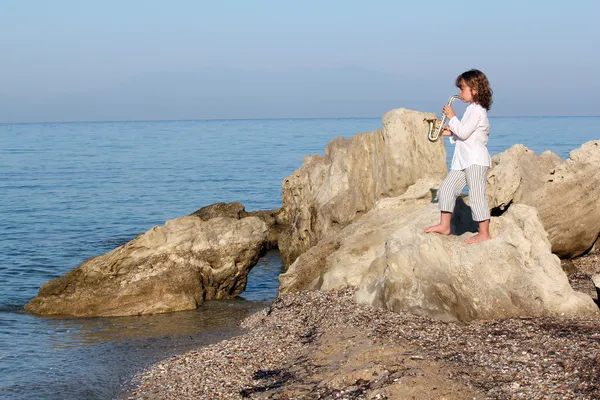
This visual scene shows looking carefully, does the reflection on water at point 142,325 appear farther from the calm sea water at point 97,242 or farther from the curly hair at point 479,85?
the curly hair at point 479,85

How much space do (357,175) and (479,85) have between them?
1009 centimetres

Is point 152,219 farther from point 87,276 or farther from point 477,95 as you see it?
point 477,95

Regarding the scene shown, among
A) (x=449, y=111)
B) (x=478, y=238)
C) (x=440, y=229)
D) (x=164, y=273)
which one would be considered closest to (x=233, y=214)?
(x=164, y=273)

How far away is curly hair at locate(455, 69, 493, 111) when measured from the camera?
11414mm

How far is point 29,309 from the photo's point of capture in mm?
17422

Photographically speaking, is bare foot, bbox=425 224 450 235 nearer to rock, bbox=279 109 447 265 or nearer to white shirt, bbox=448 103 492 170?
white shirt, bbox=448 103 492 170

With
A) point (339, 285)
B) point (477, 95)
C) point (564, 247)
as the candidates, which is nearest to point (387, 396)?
point (477, 95)

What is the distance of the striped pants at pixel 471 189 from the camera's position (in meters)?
11.9

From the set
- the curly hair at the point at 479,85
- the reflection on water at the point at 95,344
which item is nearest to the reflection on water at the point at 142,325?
the reflection on water at the point at 95,344

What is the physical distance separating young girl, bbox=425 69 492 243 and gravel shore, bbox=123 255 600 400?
1728mm

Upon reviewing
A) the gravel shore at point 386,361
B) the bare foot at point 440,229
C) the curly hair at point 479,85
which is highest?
the curly hair at point 479,85

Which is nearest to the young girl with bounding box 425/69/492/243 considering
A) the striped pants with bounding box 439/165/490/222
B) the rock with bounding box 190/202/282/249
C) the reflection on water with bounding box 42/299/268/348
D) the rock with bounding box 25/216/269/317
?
the striped pants with bounding box 439/165/490/222

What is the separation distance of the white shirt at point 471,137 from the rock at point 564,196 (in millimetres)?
5273

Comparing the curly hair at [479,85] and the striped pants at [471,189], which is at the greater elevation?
the curly hair at [479,85]
